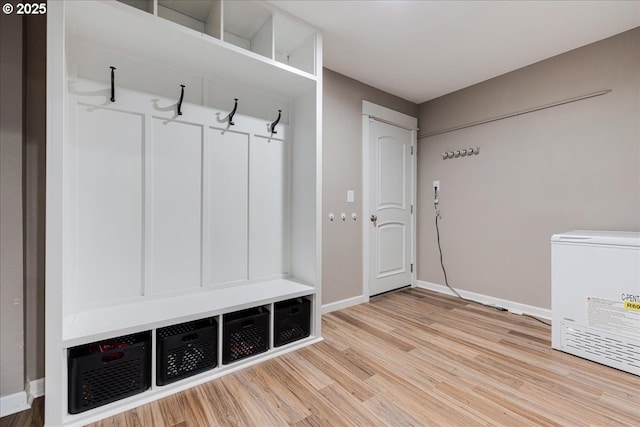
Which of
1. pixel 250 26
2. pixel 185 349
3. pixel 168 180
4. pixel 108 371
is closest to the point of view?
pixel 108 371

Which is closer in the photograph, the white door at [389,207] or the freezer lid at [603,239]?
the freezer lid at [603,239]

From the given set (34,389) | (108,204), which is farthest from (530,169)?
(34,389)

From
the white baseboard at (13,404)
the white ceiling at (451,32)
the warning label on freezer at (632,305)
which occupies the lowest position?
the white baseboard at (13,404)

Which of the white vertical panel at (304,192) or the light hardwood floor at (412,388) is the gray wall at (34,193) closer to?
the light hardwood floor at (412,388)

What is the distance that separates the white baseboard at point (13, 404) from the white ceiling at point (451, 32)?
274cm

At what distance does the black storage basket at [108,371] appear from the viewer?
4.47ft

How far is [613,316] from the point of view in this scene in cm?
186

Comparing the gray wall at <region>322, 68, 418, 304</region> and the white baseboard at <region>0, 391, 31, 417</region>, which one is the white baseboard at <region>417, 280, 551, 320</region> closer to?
the gray wall at <region>322, 68, 418, 304</region>

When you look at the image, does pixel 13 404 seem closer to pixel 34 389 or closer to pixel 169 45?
pixel 34 389

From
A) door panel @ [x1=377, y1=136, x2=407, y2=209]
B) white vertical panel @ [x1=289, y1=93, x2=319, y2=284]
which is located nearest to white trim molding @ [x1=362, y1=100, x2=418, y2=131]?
door panel @ [x1=377, y1=136, x2=407, y2=209]

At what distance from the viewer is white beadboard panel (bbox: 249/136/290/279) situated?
7.45ft

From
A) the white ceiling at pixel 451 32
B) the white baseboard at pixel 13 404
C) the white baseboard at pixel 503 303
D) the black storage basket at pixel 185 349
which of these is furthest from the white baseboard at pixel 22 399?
the white baseboard at pixel 503 303

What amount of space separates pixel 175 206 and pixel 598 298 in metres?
2.94

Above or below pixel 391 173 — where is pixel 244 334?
below
